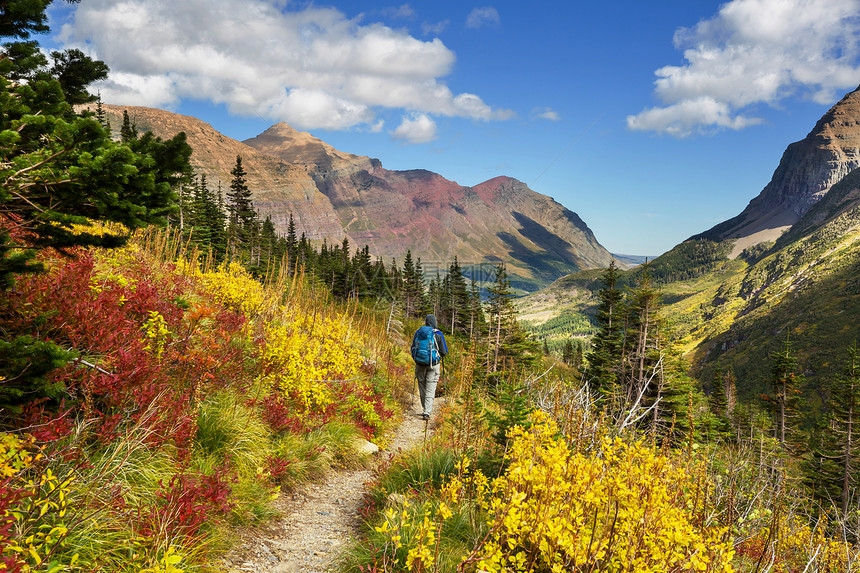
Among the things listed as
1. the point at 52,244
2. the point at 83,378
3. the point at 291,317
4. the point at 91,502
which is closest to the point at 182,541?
the point at 91,502

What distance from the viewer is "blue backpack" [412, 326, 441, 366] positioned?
957cm

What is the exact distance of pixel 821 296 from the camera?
135875mm

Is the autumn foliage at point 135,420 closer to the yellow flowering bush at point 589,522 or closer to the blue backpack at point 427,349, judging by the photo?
the yellow flowering bush at point 589,522

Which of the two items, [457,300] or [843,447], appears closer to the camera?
[843,447]

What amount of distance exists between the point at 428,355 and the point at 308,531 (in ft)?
17.6

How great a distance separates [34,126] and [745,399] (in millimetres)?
120628

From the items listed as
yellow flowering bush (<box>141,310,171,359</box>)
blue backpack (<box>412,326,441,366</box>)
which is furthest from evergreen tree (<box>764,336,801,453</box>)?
yellow flowering bush (<box>141,310,171,359</box>)

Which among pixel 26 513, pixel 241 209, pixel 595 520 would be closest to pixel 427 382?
pixel 595 520

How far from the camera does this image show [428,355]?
9.55m

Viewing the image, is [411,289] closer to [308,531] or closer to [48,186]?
[308,531]

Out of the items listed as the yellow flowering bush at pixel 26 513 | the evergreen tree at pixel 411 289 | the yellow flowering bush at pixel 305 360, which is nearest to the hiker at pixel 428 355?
the yellow flowering bush at pixel 305 360

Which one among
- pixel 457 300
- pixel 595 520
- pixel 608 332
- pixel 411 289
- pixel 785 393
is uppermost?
pixel 411 289

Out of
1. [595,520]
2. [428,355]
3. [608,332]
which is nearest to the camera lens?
[595,520]

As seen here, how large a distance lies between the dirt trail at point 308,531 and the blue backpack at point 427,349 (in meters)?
3.50
